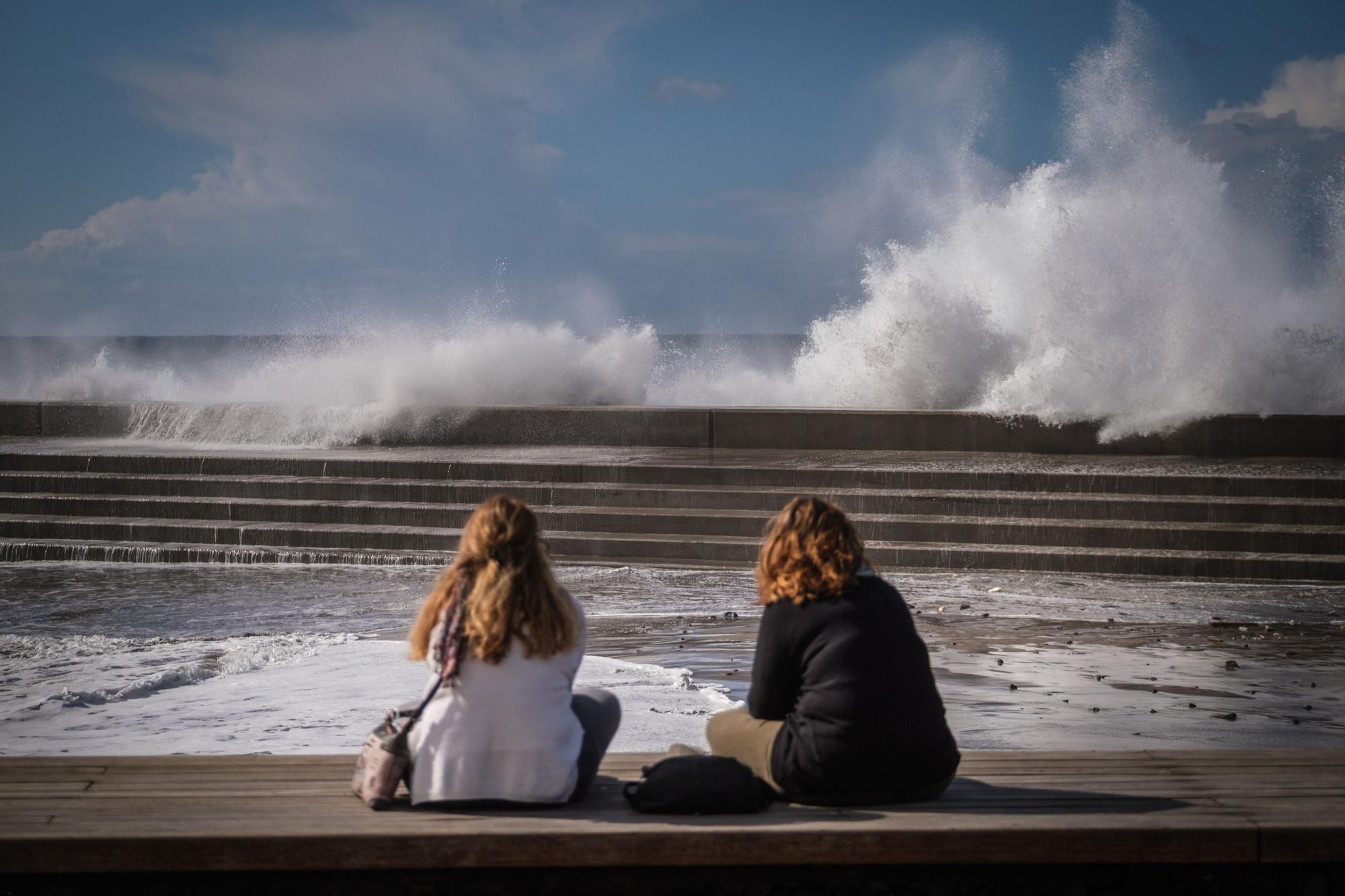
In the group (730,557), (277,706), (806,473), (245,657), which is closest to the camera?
(277,706)

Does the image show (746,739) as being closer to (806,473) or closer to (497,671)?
(497,671)

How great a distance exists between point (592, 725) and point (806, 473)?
25.7ft

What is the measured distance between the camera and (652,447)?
13.3m

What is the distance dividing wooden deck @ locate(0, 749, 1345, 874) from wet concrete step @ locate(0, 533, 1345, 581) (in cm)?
633

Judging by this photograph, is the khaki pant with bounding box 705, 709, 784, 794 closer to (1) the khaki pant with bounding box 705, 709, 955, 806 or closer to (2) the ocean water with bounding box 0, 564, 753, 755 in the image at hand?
(1) the khaki pant with bounding box 705, 709, 955, 806

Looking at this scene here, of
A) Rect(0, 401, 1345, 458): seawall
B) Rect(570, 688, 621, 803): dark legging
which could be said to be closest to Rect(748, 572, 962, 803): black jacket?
Rect(570, 688, 621, 803): dark legging

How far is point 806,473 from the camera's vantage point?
11.0m

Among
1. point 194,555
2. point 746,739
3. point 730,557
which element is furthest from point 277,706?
point 194,555

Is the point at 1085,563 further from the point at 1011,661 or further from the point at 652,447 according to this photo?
the point at 652,447

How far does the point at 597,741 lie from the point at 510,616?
1.69 feet

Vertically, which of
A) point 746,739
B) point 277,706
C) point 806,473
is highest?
point 806,473

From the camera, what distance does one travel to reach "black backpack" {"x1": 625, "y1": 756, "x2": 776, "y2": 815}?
304 cm

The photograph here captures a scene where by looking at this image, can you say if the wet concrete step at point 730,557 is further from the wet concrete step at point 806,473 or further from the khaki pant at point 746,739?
the khaki pant at point 746,739

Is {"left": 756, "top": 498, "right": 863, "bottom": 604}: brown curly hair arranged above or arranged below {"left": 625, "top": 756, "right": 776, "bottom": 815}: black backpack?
above
